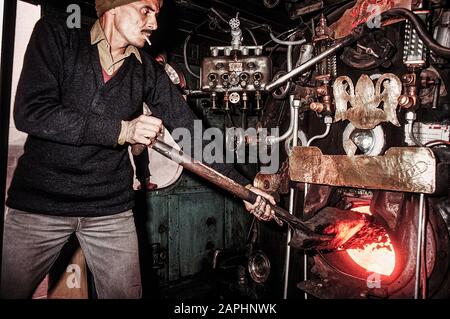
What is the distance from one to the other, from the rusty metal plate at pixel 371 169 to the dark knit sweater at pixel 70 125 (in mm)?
1902

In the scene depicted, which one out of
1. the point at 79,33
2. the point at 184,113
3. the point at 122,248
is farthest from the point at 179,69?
the point at 122,248

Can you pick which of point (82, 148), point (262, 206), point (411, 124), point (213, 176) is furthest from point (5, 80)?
point (411, 124)

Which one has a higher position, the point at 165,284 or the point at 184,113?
the point at 184,113

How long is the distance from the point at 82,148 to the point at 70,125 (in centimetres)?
34

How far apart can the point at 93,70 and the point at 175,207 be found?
282 cm

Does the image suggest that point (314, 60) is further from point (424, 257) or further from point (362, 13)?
point (424, 257)

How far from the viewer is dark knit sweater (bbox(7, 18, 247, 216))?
2.11 m

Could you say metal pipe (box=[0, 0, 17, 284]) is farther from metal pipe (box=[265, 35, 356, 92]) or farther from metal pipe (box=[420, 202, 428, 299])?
metal pipe (box=[420, 202, 428, 299])

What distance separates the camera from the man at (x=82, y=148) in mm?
2139

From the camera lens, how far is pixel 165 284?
4.73 meters

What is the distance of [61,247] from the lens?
2.51 meters

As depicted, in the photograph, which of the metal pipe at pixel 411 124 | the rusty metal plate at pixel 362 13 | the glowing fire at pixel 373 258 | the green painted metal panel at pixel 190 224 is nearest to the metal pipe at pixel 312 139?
the glowing fire at pixel 373 258

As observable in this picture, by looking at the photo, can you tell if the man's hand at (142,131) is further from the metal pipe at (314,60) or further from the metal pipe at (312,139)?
the metal pipe at (312,139)
